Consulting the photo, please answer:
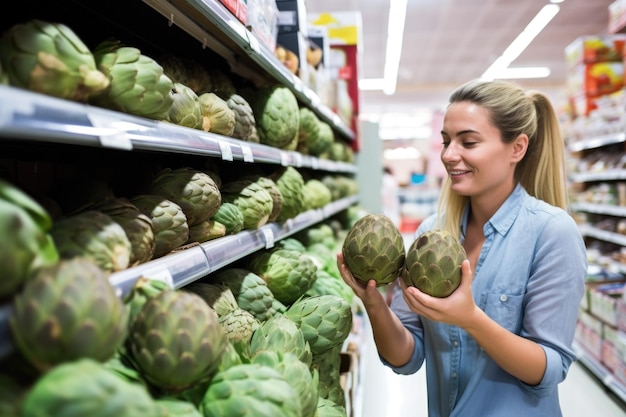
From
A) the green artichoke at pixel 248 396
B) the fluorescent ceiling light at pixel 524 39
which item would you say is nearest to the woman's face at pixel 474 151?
the green artichoke at pixel 248 396

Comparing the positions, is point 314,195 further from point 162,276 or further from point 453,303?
point 162,276

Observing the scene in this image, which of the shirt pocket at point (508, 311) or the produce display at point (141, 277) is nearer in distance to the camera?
the produce display at point (141, 277)

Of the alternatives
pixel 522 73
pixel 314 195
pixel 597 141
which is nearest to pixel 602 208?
pixel 597 141

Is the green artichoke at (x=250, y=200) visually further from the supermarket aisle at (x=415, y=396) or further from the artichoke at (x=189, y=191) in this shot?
the supermarket aisle at (x=415, y=396)

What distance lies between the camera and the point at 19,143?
121 centimetres

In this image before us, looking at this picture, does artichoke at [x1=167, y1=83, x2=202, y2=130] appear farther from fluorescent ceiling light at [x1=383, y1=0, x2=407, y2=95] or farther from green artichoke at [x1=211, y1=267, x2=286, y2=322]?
fluorescent ceiling light at [x1=383, y1=0, x2=407, y2=95]

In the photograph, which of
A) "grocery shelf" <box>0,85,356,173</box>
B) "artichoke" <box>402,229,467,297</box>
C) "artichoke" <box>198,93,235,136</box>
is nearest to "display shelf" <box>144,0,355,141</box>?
"artichoke" <box>198,93,235,136</box>

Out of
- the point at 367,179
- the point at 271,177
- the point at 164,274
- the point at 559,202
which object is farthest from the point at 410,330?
the point at 367,179

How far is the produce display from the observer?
712 mm

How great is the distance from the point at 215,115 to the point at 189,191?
1.06 feet

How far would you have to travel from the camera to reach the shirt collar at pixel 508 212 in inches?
71.5

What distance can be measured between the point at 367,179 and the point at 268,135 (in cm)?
352

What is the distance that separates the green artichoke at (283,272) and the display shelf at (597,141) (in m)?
3.70

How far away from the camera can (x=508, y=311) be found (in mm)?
1717
